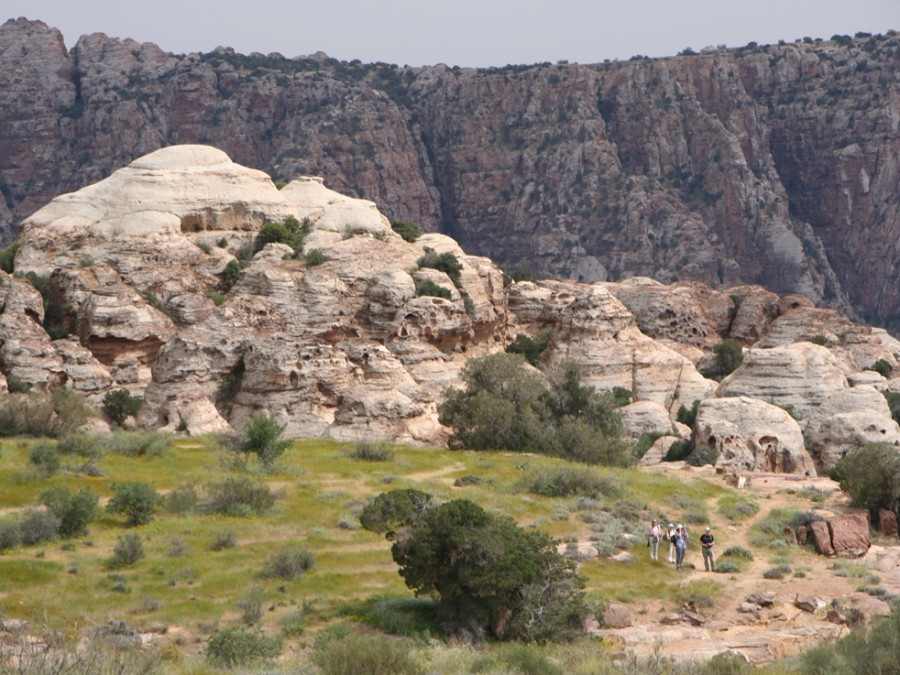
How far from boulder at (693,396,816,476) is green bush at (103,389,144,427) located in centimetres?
2115

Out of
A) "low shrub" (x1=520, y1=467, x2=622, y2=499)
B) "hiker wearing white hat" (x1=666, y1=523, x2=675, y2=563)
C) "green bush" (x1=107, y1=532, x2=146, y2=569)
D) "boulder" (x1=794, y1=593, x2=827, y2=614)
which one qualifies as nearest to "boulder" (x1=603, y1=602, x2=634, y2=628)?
"boulder" (x1=794, y1=593, x2=827, y2=614)

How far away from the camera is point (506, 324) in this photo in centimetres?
6638

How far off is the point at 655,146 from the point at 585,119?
877cm

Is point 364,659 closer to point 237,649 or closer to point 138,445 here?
point 237,649

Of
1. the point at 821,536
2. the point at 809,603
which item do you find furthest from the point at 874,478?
the point at 809,603

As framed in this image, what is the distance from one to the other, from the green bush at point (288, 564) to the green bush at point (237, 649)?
15.2 feet

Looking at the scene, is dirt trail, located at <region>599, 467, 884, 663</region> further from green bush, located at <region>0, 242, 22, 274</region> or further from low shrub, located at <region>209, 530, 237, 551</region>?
green bush, located at <region>0, 242, 22, 274</region>

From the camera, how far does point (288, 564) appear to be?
2605 centimetres

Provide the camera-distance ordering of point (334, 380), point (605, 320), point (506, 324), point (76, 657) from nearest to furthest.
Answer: point (76, 657) < point (334, 380) < point (605, 320) < point (506, 324)

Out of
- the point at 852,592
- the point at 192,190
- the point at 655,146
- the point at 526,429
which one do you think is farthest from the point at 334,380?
the point at 655,146

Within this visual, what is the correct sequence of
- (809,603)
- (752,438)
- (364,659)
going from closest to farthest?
(364,659) < (809,603) < (752,438)

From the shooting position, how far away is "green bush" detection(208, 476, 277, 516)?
101 ft

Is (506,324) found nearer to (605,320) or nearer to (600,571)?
(605,320)

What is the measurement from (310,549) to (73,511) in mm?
5328
